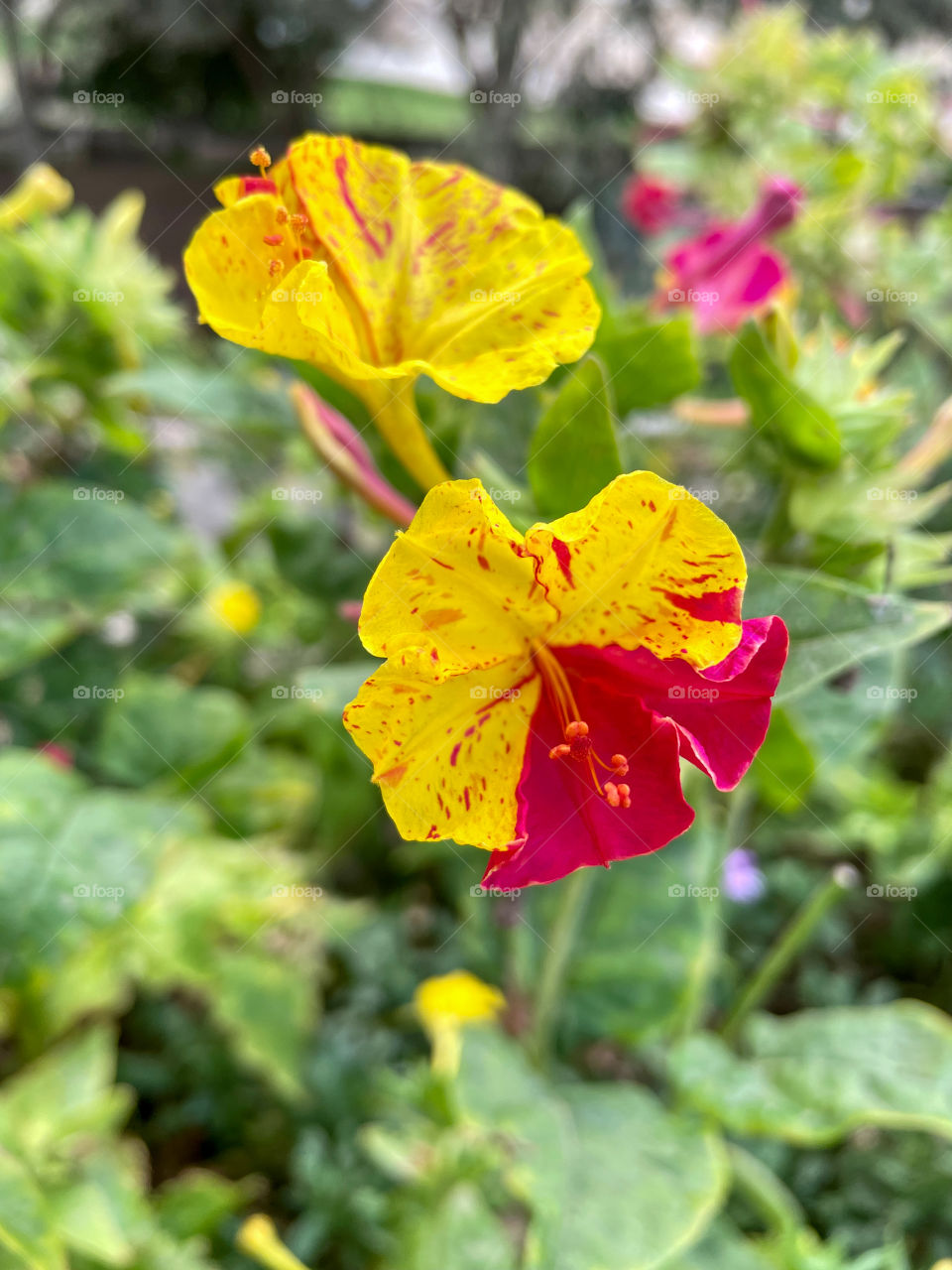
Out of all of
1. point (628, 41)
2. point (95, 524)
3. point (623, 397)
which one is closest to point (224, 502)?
point (95, 524)

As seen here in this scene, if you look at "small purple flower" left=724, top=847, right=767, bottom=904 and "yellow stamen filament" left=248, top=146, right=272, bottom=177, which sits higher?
"yellow stamen filament" left=248, top=146, right=272, bottom=177

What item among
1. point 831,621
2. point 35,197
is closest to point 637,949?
point 831,621

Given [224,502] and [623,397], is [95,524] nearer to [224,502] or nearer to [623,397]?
[623,397]

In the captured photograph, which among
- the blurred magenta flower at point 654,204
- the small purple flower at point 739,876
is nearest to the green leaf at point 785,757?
the small purple flower at point 739,876

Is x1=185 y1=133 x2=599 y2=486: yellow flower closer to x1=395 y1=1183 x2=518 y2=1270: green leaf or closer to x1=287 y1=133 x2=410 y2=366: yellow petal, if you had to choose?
x1=287 y1=133 x2=410 y2=366: yellow petal

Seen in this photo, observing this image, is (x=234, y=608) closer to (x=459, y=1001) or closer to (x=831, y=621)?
(x=459, y=1001)

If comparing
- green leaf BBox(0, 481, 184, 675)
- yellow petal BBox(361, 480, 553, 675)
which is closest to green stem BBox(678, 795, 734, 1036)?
yellow petal BBox(361, 480, 553, 675)

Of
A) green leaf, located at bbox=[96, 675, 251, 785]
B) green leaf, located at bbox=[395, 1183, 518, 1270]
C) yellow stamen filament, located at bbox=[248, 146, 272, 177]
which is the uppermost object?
yellow stamen filament, located at bbox=[248, 146, 272, 177]

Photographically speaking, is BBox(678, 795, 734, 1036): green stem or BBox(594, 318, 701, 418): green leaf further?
A: BBox(678, 795, 734, 1036): green stem
